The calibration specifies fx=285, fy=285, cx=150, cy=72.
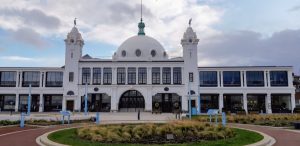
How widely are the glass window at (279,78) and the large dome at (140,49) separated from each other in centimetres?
2385

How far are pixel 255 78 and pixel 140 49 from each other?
26.4 meters

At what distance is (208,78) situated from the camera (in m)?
60.8

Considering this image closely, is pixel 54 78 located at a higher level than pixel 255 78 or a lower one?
higher

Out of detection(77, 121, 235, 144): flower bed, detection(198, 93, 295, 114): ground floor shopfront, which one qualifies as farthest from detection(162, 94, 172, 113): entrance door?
detection(77, 121, 235, 144): flower bed

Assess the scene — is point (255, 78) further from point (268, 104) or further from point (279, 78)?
point (268, 104)

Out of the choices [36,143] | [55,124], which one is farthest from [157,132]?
[55,124]

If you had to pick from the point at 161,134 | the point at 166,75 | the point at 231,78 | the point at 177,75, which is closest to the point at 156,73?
the point at 166,75

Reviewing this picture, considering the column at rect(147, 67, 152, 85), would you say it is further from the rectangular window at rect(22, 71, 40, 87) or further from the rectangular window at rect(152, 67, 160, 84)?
the rectangular window at rect(22, 71, 40, 87)

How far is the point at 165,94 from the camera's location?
60969 millimetres

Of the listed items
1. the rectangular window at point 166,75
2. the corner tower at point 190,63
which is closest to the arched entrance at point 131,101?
the rectangular window at point 166,75

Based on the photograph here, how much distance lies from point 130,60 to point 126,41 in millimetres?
11135

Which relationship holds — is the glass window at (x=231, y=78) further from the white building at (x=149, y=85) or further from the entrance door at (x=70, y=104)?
the entrance door at (x=70, y=104)

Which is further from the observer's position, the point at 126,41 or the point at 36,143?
the point at 126,41

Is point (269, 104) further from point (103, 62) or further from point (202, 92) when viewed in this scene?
point (103, 62)
